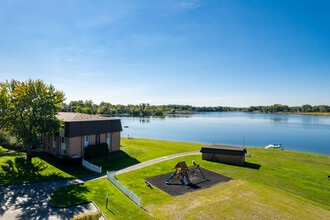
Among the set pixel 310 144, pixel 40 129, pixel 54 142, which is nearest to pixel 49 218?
pixel 40 129

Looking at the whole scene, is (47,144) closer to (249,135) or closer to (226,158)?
(226,158)

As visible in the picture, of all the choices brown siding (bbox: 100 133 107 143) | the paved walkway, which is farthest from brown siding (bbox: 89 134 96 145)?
the paved walkway

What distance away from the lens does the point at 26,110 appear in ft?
78.0

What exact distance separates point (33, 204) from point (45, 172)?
8874 mm

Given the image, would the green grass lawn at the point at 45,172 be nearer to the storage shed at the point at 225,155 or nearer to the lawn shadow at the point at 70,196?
the lawn shadow at the point at 70,196

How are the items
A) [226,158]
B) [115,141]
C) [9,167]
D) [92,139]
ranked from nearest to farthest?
[9,167] < [226,158] < [92,139] < [115,141]

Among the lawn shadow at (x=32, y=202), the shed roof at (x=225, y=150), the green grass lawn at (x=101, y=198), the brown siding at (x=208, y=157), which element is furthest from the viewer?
the brown siding at (x=208, y=157)

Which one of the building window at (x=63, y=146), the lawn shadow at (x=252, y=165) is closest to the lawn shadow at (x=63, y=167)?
the building window at (x=63, y=146)

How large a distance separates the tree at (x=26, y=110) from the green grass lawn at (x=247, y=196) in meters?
10.5

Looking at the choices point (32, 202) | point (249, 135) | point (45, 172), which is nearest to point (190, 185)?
point (32, 202)

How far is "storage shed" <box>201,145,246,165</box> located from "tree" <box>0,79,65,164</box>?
24.0 m

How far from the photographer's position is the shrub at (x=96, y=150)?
96.8 feet

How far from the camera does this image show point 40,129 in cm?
2391

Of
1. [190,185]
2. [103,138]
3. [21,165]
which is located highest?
[103,138]
